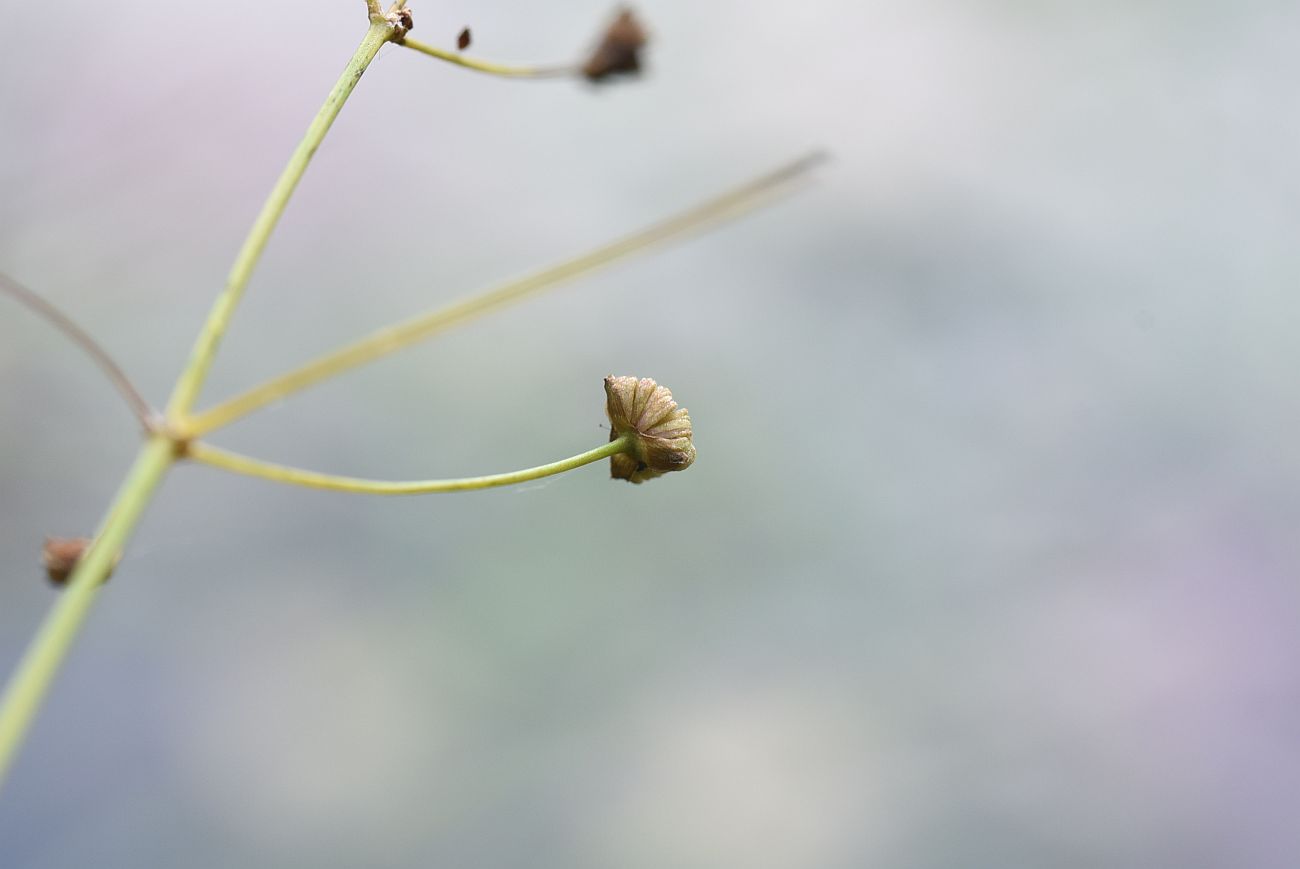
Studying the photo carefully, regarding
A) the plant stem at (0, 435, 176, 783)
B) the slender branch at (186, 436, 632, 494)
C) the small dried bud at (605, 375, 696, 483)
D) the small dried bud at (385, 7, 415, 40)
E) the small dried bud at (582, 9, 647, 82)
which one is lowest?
the plant stem at (0, 435, 176, 783)

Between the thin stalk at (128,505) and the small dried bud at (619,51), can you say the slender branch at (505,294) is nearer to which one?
the thin stalk at (128,505)

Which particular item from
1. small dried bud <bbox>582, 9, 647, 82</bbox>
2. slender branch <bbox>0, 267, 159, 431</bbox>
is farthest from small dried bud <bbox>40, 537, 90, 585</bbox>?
small dried bud <bbox>582, 9, 647, 82</bbox>

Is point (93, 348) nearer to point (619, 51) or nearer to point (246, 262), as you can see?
point (246, 262)

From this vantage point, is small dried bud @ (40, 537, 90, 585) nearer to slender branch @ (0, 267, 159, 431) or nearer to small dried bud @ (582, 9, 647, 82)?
slender branch @ (0, 267, 159, 431)

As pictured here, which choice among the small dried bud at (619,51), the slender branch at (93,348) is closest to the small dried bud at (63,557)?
the slender branch at (93,348)

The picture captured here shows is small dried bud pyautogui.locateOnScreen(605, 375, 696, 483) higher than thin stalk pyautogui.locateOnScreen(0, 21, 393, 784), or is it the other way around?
small dried bud pyautogui.locateOnScreen(605, 375, 696, 483)

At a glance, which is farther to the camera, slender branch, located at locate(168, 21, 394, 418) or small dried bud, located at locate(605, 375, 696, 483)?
small dried bud, located at locate(605, 375, 696, 483)

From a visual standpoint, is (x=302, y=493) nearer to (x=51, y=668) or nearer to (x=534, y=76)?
(x=534, y=76)

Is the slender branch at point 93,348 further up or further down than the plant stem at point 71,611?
further up
